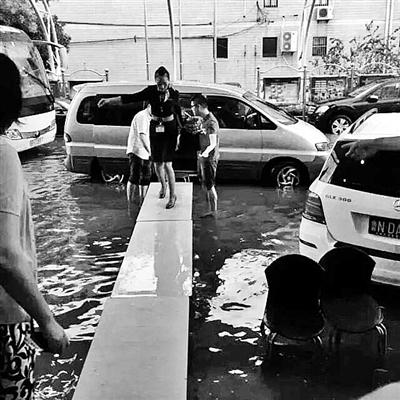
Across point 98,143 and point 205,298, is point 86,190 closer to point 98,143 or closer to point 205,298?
point 98,143

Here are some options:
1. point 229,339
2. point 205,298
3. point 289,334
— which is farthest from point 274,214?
point 289,334

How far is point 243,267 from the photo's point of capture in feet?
21.2

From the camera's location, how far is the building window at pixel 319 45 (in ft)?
89.2

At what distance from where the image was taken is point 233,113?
10430 mm

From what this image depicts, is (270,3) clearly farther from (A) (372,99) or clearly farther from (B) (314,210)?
(B) (314,210)

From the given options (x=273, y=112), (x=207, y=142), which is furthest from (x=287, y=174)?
(x=207, y=142)

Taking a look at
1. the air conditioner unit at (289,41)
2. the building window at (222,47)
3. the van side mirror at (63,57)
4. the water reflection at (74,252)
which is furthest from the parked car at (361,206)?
the building window at (222,47)

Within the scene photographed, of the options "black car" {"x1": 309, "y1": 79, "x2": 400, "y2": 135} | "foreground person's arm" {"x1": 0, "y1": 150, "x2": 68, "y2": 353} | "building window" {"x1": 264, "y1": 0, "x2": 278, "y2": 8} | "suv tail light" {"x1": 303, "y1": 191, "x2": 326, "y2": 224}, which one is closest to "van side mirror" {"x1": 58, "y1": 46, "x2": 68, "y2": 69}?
"building window" {"x1": 264, "y1": 0, "x2": 278, "y2": 8}

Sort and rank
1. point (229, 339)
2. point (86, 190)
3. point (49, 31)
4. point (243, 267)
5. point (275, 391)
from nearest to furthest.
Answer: point (275, 391), point (229, 339), point (243, 267), point (86, 190), point (49, 31)

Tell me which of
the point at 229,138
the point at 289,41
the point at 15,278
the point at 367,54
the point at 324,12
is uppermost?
the point at 324,12

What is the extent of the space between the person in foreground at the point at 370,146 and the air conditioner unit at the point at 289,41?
22.7m

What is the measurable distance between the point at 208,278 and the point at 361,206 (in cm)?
191

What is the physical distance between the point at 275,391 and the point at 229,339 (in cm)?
85

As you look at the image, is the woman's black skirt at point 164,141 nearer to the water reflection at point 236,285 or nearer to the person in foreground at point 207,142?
the person in foreground at point 207,142
